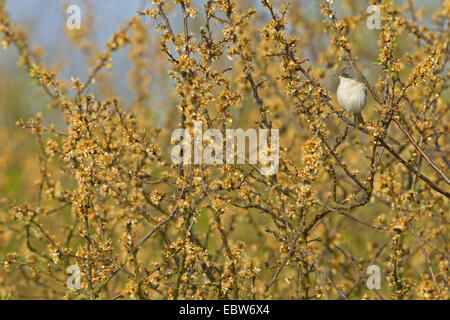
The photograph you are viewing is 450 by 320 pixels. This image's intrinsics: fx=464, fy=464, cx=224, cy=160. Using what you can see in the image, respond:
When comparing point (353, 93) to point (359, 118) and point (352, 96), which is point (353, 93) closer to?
point (352, 96)

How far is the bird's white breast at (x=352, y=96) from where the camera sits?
3051 mm

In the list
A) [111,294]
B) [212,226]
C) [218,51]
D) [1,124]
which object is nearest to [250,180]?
[212,226]

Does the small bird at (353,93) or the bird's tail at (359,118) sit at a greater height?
the small bird at (353,93)

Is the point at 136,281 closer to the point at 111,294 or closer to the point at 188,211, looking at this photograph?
the point at 188,211

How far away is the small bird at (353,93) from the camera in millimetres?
3055

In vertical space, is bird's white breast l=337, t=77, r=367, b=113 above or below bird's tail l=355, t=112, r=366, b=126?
above

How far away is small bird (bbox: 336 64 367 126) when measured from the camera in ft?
10.0

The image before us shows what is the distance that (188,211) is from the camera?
2.78 m

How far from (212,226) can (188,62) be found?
1608 mm

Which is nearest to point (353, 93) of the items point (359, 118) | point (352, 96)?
point (352, 96)

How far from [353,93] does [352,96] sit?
0.03 metres

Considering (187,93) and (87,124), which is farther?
(87,124)

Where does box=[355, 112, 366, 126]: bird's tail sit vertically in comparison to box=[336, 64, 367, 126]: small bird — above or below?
below

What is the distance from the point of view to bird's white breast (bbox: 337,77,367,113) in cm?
305
